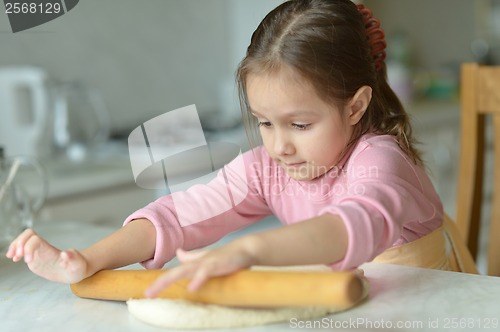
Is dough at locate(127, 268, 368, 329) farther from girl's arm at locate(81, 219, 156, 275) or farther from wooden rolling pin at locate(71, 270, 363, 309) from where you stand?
girl's arm at locate(81, 219, 156, 275)

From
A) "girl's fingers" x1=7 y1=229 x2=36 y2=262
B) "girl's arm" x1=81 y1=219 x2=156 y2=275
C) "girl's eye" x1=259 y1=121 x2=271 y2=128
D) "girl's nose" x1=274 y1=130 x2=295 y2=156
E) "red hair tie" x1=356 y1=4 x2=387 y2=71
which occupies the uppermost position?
"red hair tie" x1=356 y1=4 x2=387 y2=71

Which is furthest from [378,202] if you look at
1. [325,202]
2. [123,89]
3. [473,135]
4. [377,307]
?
[123,89]

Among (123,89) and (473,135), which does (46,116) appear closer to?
(123,89)

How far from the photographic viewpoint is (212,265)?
56cm

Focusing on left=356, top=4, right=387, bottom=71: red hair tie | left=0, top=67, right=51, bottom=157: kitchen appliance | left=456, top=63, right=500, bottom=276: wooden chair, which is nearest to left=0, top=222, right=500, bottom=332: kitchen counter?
left=356, top=4, right=387, bottom=71: red hair tie

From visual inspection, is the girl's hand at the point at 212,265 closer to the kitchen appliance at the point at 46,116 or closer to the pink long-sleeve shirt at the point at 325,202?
the pink long-sleeve shirt at the point at 325,202

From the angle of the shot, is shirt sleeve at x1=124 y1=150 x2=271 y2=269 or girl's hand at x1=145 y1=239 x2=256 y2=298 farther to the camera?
shirt sleeve at x1=124 y1=150 x2=271 y2=269

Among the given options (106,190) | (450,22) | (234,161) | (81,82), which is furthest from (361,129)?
(450,22)

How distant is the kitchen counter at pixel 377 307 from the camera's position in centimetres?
59

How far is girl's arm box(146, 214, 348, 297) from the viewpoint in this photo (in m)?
0.56

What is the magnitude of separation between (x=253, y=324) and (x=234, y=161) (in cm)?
33

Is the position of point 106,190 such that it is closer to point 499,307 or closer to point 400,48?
point 499,307

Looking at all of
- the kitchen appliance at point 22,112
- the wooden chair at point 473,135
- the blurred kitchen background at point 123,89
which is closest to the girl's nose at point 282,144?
the wooden chair at point 473,135

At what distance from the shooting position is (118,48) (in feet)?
7.38
